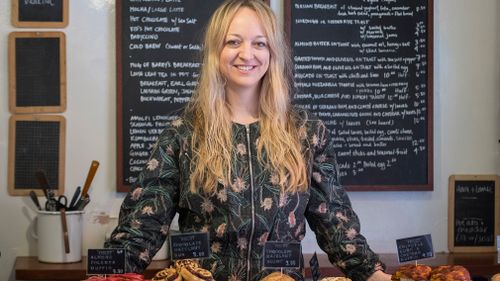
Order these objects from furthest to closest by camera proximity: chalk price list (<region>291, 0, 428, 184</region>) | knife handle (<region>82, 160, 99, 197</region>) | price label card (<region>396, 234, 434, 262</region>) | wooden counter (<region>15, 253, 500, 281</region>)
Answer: chalk price list (<region>291, 0, 428, 184</region>) < knife handle (<region>82, 160, 99, 197</region>) < wooden counter (<region>15, 253, 500, 281</region>) < price label card (<region>396, 234, 434, 262</region>)

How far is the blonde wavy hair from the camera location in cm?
175

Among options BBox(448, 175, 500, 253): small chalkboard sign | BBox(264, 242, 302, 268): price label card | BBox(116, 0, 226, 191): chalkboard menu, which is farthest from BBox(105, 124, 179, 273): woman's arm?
BBox(448, 175, 500, 253): small chalkboard sign

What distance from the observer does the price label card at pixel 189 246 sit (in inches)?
→ 58.8

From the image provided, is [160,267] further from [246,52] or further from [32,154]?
[246,52]

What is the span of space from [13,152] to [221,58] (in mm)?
1268

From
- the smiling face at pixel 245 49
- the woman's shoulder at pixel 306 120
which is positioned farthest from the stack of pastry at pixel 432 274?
the smiling face at pixel 245 49

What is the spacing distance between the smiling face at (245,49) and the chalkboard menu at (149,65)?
99 centimetres

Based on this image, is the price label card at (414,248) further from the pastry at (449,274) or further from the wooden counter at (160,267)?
the wooden counter at (160,267)

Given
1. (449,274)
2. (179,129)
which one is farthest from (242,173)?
(449,274)

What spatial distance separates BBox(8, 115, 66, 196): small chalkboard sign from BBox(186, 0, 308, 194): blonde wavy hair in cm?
105

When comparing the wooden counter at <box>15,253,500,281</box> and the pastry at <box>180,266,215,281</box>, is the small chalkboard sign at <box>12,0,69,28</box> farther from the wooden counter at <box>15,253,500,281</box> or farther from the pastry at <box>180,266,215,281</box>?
the pastry at <box>180,266,215,281</box>

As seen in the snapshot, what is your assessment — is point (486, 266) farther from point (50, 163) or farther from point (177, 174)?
point (50, 163)

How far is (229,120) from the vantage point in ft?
5.95

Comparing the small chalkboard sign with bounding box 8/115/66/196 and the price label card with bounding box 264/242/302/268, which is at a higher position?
the small chalkboard sign with bounding box 8/115/66/196
